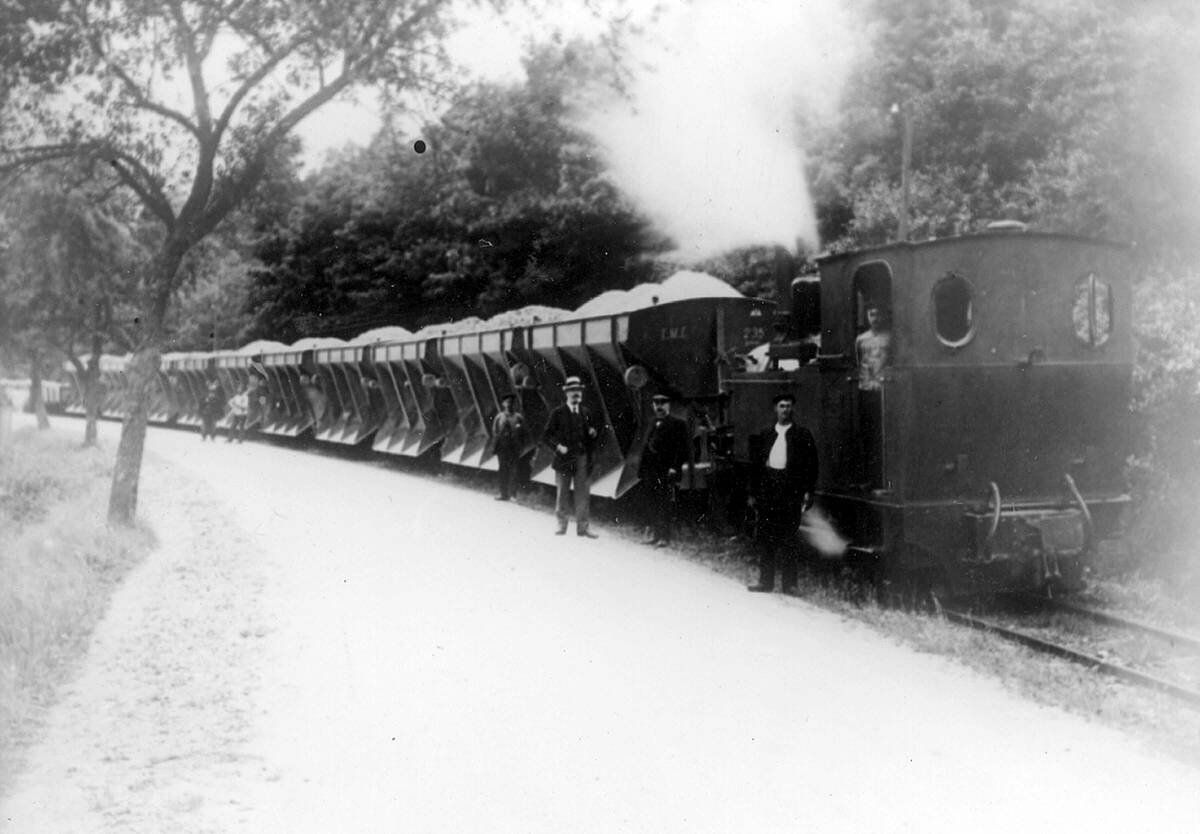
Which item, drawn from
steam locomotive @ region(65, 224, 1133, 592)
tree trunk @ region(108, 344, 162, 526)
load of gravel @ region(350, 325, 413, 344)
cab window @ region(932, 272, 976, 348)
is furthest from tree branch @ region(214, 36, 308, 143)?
load of gravel @ region(350, 325, 413, 344)

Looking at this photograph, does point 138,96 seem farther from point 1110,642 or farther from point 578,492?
point 1110,642

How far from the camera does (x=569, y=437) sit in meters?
12.4

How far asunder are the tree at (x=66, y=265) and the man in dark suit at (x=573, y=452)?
5911 millimetres

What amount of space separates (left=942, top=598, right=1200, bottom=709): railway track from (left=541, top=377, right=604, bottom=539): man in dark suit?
4.53m

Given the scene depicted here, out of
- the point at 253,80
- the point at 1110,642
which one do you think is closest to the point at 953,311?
the point at 1110,642

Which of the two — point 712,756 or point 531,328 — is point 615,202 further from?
point 712,756

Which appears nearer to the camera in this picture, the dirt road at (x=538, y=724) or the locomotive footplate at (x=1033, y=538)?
the dirt road at (x=538, y=724)

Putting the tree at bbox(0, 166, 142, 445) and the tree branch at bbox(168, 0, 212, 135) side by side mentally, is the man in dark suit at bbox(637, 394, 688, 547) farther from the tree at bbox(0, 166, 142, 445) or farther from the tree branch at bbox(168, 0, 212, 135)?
the tree at bbox(0, 166, 142, 445)

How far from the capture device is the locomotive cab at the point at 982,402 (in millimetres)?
8344

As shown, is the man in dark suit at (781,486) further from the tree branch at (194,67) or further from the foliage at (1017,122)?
the tree branch at (194,67)

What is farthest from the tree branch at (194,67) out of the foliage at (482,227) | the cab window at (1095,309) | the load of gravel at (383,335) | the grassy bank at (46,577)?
the load of gravel at (383,335)

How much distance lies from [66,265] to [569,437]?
9.67 m

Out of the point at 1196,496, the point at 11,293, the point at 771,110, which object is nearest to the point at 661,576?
the point at 1196,496

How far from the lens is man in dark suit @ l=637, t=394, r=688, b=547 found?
11852 millimetres
